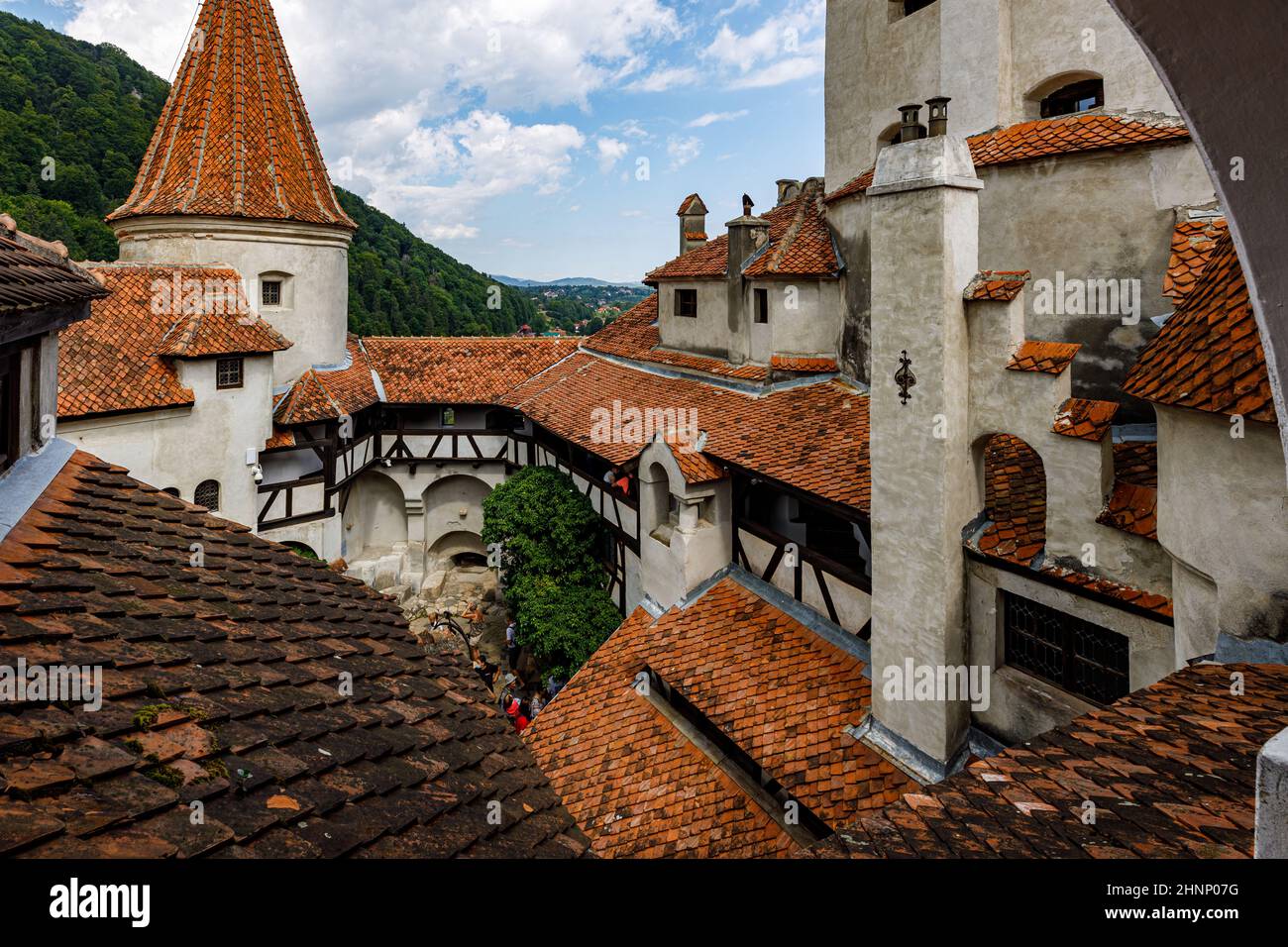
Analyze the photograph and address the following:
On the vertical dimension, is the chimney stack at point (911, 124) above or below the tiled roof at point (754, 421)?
above

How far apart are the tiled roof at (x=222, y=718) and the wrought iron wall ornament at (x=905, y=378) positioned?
530 centimetres

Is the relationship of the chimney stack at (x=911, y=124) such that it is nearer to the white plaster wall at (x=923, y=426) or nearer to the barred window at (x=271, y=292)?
the white plaster wall at (x=923, y=426)

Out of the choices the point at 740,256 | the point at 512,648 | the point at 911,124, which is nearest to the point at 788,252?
the point at 740,256

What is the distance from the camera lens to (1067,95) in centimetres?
1094

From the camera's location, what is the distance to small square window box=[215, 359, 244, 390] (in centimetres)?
1756

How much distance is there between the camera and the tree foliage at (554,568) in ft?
55.5

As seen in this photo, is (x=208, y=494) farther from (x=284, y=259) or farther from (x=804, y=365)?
(x=804, y=365)

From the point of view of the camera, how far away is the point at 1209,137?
1.83 meters

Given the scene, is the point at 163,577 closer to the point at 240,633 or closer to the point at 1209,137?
the point at 240,633

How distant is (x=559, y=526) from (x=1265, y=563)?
14032 mm

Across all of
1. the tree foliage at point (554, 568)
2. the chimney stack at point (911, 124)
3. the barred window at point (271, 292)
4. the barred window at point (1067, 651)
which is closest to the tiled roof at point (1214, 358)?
the barred window at point (1067, 651)

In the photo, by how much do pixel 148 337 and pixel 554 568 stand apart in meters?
9.94

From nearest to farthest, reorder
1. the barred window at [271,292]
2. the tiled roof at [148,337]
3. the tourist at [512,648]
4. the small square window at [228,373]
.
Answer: the tiled roof at [148,337] < the small square window at [228,373] < the tourist at [512,648] < the barred window at [271,292]

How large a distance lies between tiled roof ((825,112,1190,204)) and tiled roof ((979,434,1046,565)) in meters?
3.55
